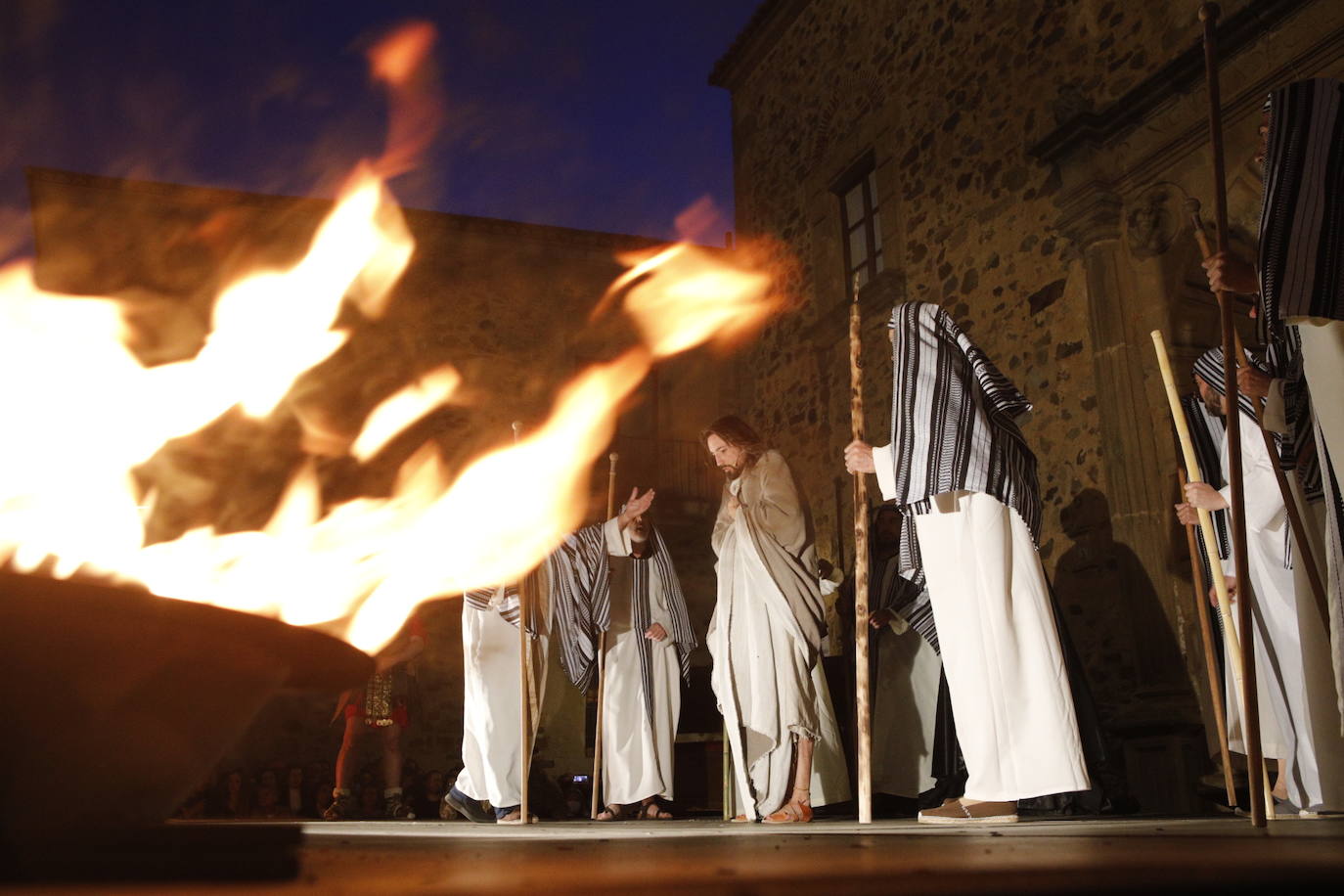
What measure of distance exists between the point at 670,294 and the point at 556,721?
1262cm

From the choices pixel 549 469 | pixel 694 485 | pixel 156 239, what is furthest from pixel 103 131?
pixel 694 485

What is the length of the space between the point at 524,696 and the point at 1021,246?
5.57 m

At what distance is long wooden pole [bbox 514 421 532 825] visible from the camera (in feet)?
19.8

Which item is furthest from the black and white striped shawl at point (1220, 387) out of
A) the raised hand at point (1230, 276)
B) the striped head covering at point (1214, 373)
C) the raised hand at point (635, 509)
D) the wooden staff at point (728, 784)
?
the raised hand at point (635, 509)

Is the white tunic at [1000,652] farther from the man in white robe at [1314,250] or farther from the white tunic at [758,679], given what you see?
the white tunic at [758,679]

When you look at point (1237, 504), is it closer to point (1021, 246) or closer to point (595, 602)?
point (595, 602)

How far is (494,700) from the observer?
695cm

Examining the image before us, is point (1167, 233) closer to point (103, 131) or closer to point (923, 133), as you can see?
point (923, 133)

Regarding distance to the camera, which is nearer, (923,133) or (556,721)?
(923,133)

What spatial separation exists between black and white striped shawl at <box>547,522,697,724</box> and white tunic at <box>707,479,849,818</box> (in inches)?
48.9

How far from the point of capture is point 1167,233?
7.36 meters

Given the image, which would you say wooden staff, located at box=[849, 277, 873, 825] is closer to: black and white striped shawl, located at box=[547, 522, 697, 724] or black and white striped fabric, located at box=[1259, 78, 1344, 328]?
black and white striped fabric, located at box=[1259, 78, 1344, 328]

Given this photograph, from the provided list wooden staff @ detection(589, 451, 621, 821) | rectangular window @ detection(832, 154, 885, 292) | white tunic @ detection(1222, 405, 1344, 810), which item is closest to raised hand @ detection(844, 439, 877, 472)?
white tunic @ detection(1222, 405, 1344, 810)

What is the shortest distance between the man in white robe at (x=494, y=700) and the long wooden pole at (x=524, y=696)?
7 centimetres
